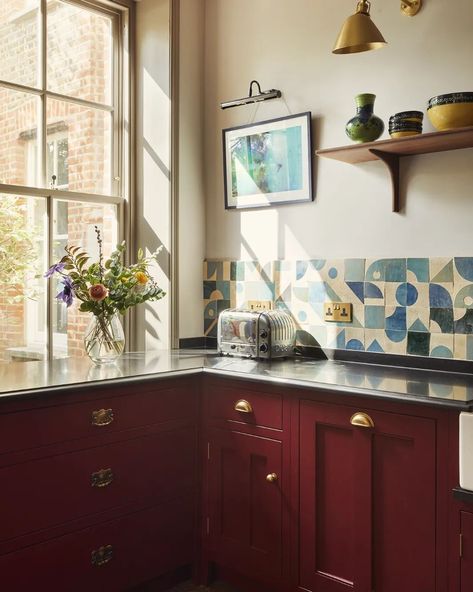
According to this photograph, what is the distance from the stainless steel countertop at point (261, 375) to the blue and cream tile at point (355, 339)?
78 mm

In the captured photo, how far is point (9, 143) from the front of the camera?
9.64 ft

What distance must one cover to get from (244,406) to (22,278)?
1.18 meters

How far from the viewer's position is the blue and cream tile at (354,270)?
2781 millimetres

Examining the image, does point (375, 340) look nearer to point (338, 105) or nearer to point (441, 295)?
point (441, 295)

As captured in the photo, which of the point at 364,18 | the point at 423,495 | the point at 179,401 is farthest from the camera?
the point at 179,401

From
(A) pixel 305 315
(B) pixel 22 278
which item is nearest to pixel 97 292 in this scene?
(B) pixel 22 278

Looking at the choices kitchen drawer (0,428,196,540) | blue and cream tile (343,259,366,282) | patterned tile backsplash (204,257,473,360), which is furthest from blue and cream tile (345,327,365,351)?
kitchen drawer (0,428,196,540)

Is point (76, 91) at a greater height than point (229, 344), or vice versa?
point (76, 91)

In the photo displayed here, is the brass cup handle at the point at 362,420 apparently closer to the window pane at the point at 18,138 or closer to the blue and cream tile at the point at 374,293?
the blue and cream tile at the point at 374,293

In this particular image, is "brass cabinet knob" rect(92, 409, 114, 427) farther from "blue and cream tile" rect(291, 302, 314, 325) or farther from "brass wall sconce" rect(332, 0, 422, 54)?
"brass wall sconce" rect(332, 0, 422, 54)

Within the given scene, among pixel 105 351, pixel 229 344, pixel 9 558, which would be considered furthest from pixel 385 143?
pixel 9 558

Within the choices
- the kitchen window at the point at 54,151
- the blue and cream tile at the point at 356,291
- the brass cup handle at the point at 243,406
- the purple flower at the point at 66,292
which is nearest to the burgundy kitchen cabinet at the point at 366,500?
the brass cup handle at the point at 243,406

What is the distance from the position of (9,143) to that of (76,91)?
47cm

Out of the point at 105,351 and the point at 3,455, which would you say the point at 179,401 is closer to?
the point at 105,351
